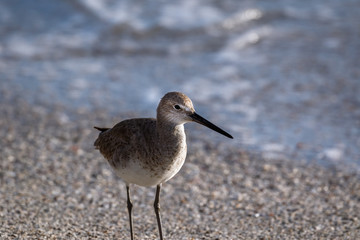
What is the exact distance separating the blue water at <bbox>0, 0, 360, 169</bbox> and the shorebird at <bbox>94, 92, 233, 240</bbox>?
8.58 ft

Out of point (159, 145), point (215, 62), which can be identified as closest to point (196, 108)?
point (215, 62)

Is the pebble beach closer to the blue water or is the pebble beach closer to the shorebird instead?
the blue water

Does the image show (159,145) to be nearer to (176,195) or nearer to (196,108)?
(176,195)

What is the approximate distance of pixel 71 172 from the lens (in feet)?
21.4

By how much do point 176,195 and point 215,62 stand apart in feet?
15.1

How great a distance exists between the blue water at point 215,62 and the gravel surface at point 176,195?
58 centimetres

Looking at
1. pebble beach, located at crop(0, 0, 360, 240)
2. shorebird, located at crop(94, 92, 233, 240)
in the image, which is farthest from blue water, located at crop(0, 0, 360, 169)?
shorebird, located at crop(94, 92, 233, 240)

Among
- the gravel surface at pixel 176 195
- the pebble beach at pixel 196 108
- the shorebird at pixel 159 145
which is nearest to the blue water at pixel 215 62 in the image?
the pebble beach at pixel 196 108

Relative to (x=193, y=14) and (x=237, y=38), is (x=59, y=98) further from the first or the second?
(x=193, y=14)

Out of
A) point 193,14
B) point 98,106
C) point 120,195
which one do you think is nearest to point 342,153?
point 120,195

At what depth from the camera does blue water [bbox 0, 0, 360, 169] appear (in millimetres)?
7941

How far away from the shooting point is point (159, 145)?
4641 millimetres

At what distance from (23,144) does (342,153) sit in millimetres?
3822

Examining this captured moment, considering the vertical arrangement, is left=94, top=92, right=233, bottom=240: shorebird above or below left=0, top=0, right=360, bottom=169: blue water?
above
